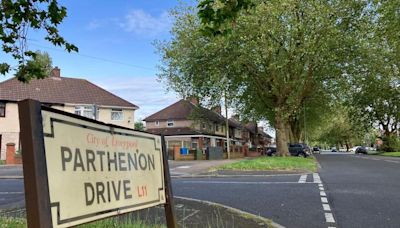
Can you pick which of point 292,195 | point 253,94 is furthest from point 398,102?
point 292,195

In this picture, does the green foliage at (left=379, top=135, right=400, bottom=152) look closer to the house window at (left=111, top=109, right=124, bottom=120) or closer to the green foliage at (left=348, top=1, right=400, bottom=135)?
the green foliage at (left=348, top=1, right=400, bottom=135)

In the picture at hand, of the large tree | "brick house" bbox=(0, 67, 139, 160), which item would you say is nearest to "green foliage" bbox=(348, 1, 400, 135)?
the large tree

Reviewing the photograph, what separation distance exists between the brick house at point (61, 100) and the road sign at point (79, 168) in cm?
3586

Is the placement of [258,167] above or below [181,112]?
below

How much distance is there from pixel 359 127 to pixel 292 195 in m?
56.3

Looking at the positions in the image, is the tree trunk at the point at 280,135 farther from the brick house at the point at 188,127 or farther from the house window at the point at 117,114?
the house window at the point at 117,114

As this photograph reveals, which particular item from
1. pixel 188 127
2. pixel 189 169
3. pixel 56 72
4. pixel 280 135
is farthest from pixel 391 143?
pixel 189 169

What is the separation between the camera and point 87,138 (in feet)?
11.7

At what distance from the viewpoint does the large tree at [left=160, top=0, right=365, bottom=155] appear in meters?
28.3

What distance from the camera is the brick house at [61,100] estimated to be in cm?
4228

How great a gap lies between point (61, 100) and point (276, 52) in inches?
997

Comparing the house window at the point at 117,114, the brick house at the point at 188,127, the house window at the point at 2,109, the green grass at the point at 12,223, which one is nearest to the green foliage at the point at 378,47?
the brick house at the point at 188,127

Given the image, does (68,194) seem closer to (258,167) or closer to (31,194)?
(31,194)

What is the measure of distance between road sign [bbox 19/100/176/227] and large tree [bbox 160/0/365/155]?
21.3m
